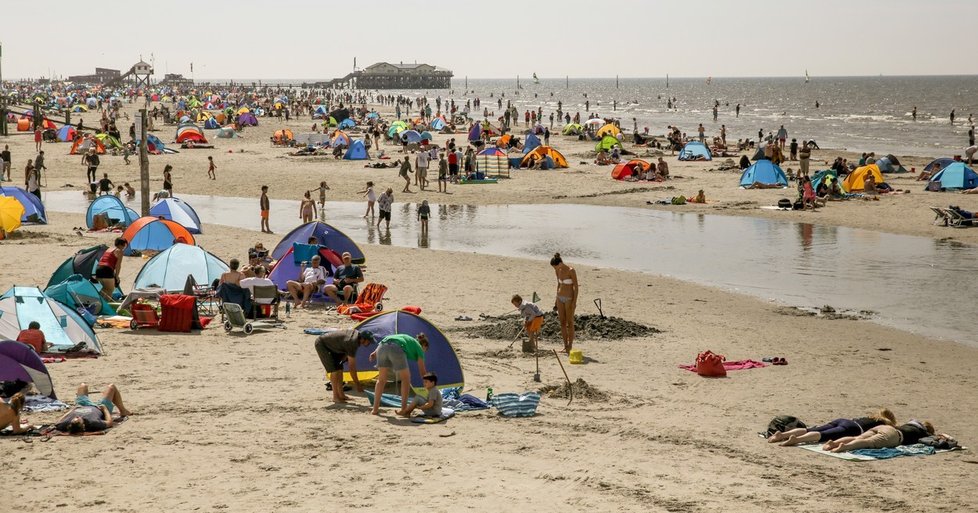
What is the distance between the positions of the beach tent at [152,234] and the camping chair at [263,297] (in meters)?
5.46

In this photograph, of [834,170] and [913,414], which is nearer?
[913,414]

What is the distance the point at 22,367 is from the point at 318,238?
8.75m

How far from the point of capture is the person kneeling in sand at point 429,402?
10938 millimetres

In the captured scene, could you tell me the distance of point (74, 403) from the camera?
11023mm

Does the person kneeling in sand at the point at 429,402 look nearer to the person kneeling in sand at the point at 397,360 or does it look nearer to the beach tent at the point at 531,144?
the person kneeling in sand at the point at 397,360

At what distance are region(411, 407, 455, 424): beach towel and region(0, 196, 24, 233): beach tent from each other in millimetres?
14820

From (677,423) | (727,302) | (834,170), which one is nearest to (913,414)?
(677,423)

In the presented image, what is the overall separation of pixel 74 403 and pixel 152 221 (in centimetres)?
1021

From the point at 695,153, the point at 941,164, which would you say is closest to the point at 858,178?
the point at 941,164

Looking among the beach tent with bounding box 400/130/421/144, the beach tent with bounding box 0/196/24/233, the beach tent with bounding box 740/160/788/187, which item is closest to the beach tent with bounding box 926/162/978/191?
the beach tent with bounding box 740/160/788/187

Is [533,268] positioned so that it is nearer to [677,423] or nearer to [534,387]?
[534,387]

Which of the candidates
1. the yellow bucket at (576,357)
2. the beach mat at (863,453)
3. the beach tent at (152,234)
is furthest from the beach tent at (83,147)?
the beach mat at (863,453)

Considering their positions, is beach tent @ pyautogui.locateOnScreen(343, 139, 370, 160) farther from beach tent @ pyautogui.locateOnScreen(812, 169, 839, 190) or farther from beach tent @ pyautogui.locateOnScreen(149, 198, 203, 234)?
beach tent @ pyautogui.locateOnScreen(149, 198, 203, 234)

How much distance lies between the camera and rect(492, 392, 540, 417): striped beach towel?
36.4 ft
